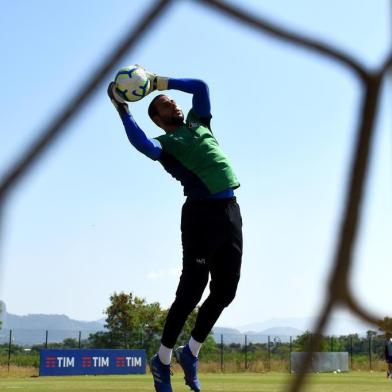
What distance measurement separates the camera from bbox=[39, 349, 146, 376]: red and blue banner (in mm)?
15594

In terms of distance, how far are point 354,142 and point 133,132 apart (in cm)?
185

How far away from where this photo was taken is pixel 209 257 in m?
2.79

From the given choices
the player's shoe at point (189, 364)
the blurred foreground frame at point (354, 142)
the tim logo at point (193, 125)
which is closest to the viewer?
the blurred foreground frame at point (354, 142)

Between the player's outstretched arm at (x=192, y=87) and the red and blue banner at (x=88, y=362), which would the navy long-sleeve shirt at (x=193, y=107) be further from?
the red and blue banner at (x=88, y=362)

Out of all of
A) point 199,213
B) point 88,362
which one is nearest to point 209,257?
point 199,213

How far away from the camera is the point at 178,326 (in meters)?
2.92

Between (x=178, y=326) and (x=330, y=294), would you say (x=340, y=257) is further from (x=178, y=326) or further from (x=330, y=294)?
(x=178, y=326)

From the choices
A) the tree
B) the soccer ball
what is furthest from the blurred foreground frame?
the tree

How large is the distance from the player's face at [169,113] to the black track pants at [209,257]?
14.5 inches

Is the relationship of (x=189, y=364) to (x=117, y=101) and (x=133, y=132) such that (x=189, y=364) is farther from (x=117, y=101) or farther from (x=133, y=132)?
(x=117, y=101)

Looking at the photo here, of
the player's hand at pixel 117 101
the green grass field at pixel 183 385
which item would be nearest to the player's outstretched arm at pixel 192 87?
the player's hand at pixel 117 101

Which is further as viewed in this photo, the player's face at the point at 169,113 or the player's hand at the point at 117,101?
the player's face at the point at 169,113

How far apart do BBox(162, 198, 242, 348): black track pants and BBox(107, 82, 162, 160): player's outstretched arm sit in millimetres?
261

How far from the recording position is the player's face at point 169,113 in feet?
9.91
